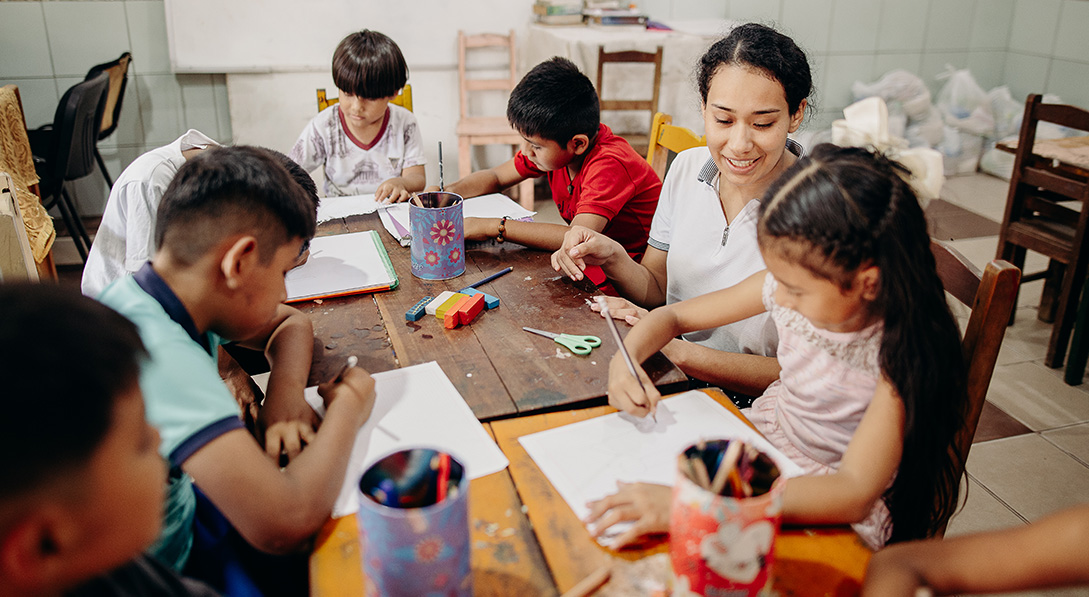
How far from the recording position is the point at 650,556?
749mm

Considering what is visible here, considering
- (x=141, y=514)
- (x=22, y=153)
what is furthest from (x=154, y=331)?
(x=22, y=153)

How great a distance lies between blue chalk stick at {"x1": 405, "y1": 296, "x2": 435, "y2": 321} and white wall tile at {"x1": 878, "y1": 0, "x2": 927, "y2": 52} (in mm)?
4820

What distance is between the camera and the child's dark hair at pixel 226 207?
957 millimetres

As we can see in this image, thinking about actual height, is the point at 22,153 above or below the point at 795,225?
below

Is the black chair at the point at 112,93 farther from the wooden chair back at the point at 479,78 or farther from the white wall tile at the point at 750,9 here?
the white wall tile at the point at 750,9

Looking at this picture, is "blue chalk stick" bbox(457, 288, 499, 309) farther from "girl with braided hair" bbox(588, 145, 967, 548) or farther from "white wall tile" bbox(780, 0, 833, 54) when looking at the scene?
"white wall tile" bbox(780, 0, 833, 54)

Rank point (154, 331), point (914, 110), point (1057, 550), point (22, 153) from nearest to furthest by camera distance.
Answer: point (1057, 550), point (154, 331), point (22, 153), point (914, 110)

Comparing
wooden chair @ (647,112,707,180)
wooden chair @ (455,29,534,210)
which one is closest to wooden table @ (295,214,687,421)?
wooden chair @ (647,112,707,180)

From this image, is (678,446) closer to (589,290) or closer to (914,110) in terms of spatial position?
(589,290)

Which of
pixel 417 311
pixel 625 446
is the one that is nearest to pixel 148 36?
pixel 417 311

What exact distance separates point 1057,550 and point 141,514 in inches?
32.7

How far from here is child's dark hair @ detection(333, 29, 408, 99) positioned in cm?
234

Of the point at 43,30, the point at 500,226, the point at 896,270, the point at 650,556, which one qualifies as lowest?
the point at 650,556

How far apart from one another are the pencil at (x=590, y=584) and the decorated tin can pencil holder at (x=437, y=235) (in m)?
0.88
